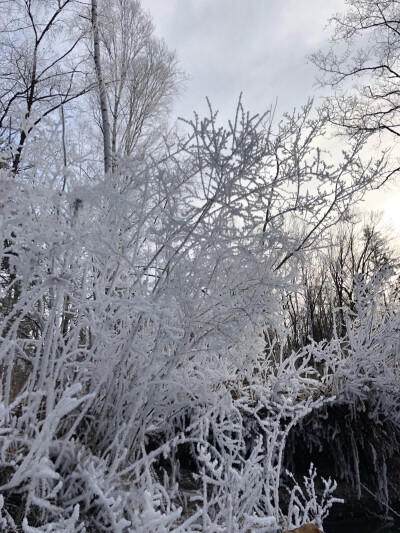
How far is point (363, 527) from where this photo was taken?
12.3 ft

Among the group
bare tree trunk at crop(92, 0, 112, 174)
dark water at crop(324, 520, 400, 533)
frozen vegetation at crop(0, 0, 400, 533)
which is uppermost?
bare tree trunk at crop(92, 0, 112, 174)

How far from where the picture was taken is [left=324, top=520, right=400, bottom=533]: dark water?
144 inches

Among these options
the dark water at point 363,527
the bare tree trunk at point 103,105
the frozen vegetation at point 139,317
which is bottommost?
A: the dark water at point 363,527

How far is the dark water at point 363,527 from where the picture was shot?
12.0 ft

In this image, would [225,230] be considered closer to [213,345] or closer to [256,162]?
[256,162]

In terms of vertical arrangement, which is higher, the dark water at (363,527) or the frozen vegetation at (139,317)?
the frozen vegetation at (139,317)

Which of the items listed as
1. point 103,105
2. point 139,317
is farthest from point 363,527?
point 103,105

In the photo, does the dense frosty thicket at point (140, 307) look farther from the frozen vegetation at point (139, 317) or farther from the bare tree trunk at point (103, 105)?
the bare tree trunk at point (103, 105)

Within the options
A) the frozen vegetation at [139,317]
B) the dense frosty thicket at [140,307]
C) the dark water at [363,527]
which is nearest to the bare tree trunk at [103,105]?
the frozen vegetation at [139,317]

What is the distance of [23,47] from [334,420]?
8.30 meters

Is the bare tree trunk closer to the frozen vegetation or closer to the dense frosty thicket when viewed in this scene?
the frozen vegetation

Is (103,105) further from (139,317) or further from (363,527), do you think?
(363,527)

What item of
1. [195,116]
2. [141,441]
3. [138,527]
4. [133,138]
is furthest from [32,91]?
[138,527]

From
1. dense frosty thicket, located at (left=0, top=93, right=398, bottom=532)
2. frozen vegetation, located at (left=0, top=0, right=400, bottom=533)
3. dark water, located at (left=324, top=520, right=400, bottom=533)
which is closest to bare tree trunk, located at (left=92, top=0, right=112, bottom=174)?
frozen vegetation, located at (left=0, top=0, right=400, bottom=533)
